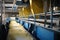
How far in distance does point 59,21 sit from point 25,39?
206 centimetres

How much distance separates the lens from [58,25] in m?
2.49

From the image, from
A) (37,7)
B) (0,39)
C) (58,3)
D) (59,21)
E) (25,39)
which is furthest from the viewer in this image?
(37,7)

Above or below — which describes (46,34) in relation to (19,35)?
above

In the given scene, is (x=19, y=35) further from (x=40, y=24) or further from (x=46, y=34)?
(x=46, y=34)

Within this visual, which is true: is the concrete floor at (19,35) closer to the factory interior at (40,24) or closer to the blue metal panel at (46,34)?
the factory interior at (40,24)

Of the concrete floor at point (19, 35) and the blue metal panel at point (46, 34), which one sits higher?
the blue metal panel at point (46, 34)

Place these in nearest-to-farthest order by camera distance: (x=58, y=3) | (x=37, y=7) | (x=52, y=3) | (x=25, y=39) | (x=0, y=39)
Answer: (x=52, y=3) < (x=58, y=3) < (x=0, y=39) < (x=25, y=39) < (x=37, y=7)

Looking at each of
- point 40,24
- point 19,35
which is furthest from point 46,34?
point 19,35

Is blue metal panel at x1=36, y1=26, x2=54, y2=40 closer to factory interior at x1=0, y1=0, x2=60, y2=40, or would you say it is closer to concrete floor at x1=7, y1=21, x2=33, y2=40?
factory interior at x1=0, y1=0, x2=60, y2=40

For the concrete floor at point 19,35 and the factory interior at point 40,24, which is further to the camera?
the concrete floor at point 19,35

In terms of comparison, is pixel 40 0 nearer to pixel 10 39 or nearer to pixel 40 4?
pixel 40 4

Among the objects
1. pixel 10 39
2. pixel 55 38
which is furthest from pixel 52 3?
pixel 10 39

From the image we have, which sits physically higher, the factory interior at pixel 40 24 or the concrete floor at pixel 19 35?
the factory interior at pixel 40 24

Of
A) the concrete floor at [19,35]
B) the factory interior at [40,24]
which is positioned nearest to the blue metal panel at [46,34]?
the factory interior at [40,24]
